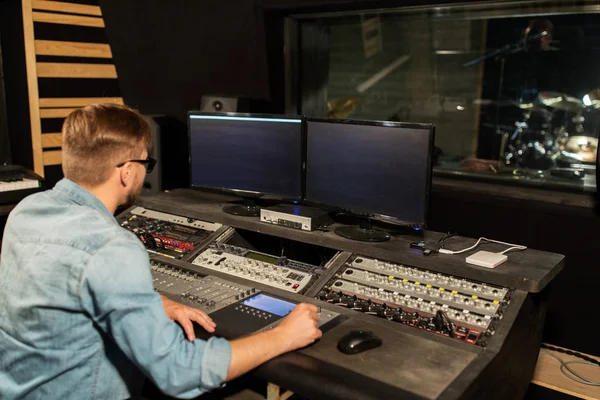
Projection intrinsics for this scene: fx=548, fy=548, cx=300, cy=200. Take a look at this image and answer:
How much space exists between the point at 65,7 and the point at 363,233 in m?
3.21

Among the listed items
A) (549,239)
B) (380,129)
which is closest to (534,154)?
(549,239)

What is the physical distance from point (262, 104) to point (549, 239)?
168 centimetres

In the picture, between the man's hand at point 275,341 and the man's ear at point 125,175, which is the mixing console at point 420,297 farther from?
the man's ear at point 125,175

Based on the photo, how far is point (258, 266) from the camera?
6.56 ft

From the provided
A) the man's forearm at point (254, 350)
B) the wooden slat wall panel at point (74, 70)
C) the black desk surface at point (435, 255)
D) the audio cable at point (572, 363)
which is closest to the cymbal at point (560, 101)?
the audio cable at point (572, 363)

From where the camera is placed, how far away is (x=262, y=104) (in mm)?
3164

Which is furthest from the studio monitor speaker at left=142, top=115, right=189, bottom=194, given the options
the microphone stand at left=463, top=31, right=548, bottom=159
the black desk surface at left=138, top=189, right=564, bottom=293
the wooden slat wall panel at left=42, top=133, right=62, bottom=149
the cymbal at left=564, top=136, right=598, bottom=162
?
the cymbal at left=564, top=136, right=598, bottom=162

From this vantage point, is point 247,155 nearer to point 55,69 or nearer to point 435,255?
point 435,255

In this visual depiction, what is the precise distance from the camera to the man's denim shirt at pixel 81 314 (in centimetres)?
114

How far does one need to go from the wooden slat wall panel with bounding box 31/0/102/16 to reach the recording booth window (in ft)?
6.13

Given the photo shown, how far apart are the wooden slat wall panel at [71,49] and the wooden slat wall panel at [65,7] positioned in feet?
0.75

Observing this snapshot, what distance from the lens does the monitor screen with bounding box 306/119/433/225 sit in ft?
5.95

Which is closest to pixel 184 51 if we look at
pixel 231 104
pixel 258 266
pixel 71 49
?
pixel 231 104

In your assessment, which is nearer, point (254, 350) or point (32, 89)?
point (254, 350)
